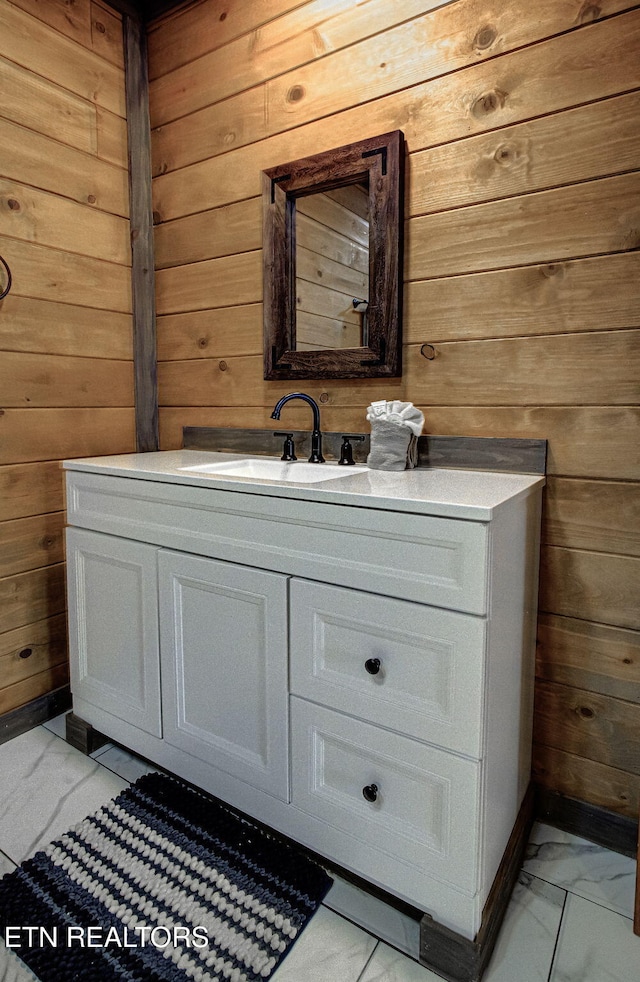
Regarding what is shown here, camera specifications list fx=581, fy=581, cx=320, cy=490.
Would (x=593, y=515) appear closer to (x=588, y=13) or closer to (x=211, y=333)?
(x=588, y=13)

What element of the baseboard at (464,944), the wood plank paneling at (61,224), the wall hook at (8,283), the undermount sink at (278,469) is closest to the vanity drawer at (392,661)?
the baseboard at (464,944)

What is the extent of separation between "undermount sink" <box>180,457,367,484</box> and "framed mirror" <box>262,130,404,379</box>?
270mm

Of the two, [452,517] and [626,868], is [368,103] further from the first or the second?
[626,868]

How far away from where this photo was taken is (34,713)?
184 cm

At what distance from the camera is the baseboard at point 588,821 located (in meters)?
1.36

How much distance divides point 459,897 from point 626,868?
1.79ft

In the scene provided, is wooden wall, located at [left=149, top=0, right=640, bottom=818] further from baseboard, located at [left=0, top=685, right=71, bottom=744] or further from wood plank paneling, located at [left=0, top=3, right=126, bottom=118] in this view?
baseboard, located at [left=0, top=685, right=71, bottom=744]

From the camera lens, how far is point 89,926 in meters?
1.14

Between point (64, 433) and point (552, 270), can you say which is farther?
point (64, 433)

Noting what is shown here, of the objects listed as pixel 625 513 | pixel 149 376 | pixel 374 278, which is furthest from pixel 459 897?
pixel 149 376

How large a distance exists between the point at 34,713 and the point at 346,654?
4.09ft

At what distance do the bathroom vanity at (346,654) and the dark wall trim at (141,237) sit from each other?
23.2 inches

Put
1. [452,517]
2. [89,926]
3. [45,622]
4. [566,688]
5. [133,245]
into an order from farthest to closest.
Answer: [133,245], [45,622], [566,688], [89,926], [452,517]

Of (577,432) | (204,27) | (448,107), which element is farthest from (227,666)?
(204,27)
